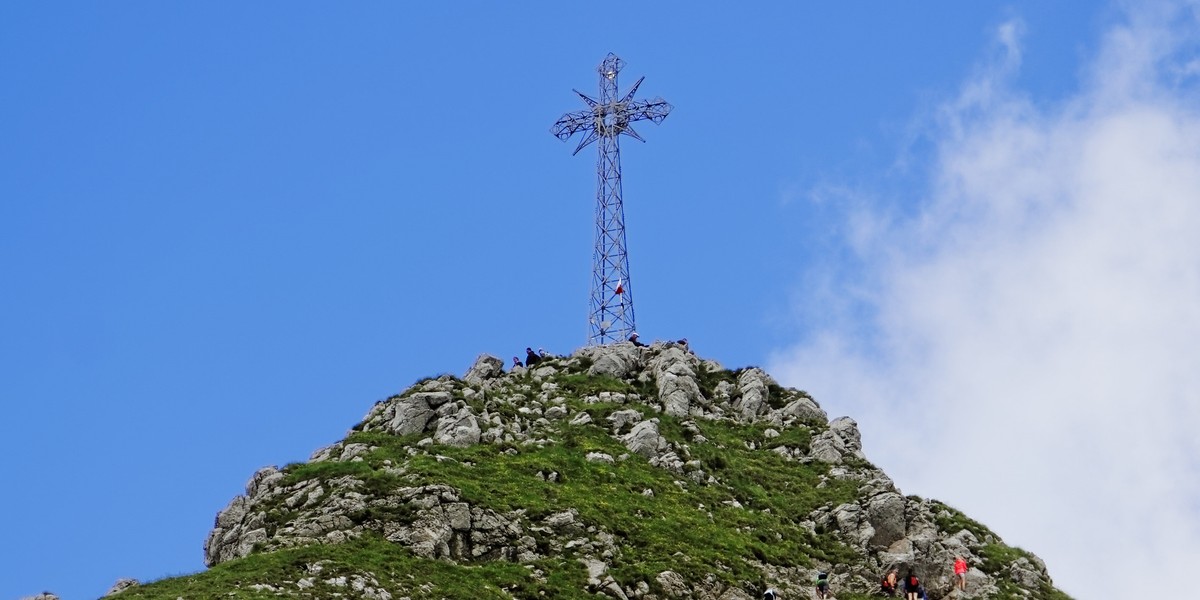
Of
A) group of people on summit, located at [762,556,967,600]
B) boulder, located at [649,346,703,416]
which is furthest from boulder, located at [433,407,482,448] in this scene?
group of people on summit, located at [762,556,967,600]

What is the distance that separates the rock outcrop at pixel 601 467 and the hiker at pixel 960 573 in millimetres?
486

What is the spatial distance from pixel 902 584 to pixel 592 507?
1479cm

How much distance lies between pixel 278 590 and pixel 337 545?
6554 mm

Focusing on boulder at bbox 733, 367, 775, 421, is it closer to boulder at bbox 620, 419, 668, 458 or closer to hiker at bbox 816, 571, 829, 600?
boulder at bbox 620, 419, 668, 458

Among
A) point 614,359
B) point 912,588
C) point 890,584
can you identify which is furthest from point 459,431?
point 912,588

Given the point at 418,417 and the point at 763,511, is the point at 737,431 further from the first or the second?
the point at 418,417

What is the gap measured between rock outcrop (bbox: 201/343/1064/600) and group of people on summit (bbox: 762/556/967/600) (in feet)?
1.84

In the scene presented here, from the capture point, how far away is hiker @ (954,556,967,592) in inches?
2869

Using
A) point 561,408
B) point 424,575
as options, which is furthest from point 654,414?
point 424,575

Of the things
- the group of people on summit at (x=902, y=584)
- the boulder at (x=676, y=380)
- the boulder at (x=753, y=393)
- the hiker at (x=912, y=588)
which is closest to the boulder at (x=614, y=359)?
the boulder at (x=676, y=380)

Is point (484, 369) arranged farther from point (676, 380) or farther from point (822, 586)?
point (822, 586)

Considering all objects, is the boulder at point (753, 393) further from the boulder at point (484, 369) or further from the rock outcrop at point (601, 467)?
the boulder at point (484, 369)

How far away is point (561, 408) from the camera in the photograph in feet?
287

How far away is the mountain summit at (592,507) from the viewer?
65938mm
